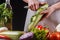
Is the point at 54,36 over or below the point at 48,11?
below

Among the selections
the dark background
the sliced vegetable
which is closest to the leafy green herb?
the dark background

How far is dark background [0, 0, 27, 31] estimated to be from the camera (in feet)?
3.71

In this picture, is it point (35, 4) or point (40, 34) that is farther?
point (35, 4)

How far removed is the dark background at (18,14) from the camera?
44.5 inches

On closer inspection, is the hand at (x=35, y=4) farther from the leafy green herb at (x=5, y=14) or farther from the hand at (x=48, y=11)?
the leafy green herb at (x=5, y=14)

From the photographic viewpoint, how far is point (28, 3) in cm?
112

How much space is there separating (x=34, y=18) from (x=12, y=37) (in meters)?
0.18

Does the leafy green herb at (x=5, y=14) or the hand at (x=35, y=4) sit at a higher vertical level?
the hand at (x=35, y=4)

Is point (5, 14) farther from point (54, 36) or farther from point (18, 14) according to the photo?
point (54, 36)

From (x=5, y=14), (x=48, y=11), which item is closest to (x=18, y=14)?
→ (x=5, y=14)

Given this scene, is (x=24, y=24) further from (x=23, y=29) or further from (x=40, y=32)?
(x=40, y=32)

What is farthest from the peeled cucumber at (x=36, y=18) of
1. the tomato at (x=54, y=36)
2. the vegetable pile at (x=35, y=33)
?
the tomato at (x=54, y=36)

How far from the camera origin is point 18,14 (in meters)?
1.15

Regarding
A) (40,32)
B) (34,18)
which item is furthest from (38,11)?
(40,32)
